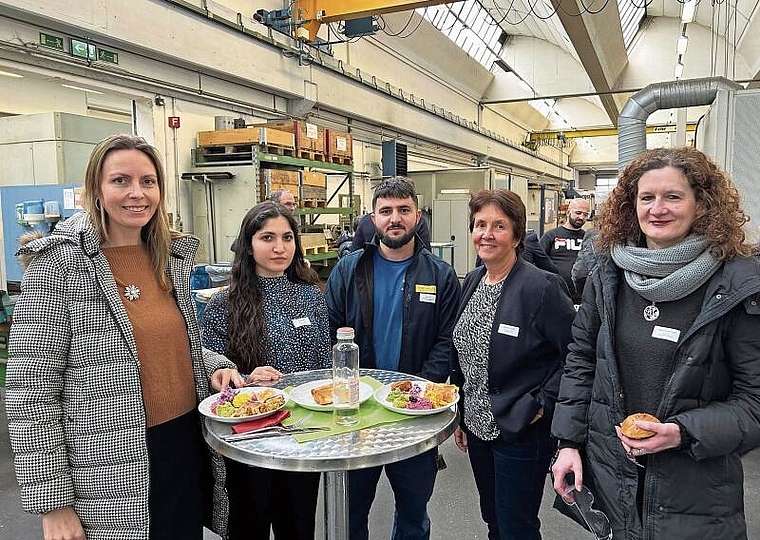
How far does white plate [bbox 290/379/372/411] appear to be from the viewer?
5.02 ft

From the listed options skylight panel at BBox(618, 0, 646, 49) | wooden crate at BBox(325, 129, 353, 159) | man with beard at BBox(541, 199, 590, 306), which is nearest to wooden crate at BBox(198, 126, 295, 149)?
wooden crate at BBox(325, 129, 353, 159)

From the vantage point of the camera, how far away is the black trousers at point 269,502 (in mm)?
1764

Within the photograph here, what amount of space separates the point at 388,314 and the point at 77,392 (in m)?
1.13

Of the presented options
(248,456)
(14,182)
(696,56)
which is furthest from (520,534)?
(696,56)

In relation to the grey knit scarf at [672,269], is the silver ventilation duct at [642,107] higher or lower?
higher

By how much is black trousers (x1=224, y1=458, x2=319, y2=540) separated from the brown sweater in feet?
1.12

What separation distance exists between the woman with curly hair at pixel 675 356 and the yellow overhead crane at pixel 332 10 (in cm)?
497

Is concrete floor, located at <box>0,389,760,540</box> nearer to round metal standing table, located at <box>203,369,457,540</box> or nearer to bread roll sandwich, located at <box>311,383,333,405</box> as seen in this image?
bread roll sandwich, located at <box>311,383,333,405</box>

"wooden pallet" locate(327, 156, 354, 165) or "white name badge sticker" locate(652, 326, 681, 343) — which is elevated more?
"wooden pallet" locate(327, 156, 354, 165)

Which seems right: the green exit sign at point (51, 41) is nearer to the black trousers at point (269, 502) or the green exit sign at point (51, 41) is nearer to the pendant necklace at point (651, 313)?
the black trousers at point (269, 502)

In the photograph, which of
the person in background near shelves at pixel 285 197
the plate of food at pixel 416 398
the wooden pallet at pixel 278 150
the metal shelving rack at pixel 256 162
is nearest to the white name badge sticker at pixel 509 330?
Result: the plate of food at pixel 416 398

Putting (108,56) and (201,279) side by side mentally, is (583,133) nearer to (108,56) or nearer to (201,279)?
(201,279)

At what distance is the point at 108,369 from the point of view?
52.2 inches

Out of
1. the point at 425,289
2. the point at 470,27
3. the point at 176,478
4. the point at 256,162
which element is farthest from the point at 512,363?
the point at 470,27
